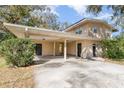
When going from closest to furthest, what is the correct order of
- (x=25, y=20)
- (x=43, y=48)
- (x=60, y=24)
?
(x=43, y=48)
(x=25, y=20)
(x=60, y=24)

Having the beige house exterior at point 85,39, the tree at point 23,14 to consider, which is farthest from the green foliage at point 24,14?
the beige house exterior at point 85,39

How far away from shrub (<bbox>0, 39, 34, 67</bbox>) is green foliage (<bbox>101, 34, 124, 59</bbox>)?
12.8 meters

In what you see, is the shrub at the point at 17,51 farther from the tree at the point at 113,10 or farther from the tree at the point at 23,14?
the tree at the point at 23,14

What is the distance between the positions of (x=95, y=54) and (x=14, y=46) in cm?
1336

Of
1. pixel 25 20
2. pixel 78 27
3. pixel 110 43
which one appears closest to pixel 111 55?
pixel 110 43

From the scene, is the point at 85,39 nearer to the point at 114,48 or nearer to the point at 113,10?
the point at 114,48

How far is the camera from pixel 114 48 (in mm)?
21141

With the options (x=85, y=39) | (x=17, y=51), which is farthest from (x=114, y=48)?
(x=17, y=51)

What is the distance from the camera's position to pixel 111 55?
2123 centimetres

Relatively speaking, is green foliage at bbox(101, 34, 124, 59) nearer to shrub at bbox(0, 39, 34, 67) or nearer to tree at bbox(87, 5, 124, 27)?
tree at bbox(87, 5, 124, 27)

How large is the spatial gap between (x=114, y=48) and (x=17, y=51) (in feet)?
46.4

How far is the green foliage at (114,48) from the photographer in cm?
2116
